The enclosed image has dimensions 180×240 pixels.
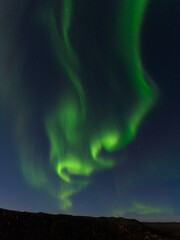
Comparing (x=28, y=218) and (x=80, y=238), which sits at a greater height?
(x=28, y=218)

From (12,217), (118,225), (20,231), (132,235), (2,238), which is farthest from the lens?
(118,225)

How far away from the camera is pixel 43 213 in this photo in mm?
88500

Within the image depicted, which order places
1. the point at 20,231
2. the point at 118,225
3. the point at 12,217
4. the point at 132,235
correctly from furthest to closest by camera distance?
the point at 118,225 < the point at 132,235 < the point at 12,217 < the point at 20,231

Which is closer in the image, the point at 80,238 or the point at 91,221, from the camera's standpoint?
the point at 80,238

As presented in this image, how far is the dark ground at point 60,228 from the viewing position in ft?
237

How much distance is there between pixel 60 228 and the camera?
7962cm

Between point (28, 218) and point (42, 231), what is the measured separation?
8.33 m

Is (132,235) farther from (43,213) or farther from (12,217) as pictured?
(12,217)

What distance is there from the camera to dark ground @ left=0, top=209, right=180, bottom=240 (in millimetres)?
72375

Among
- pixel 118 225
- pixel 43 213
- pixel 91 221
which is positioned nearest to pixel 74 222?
pixel 91 221

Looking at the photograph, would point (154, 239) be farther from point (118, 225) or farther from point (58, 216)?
point (58, 216)

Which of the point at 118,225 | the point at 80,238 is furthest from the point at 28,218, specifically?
the point at 118,225

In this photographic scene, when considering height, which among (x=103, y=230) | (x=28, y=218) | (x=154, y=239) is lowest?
(x=154, y=239)

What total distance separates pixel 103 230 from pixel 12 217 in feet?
108
